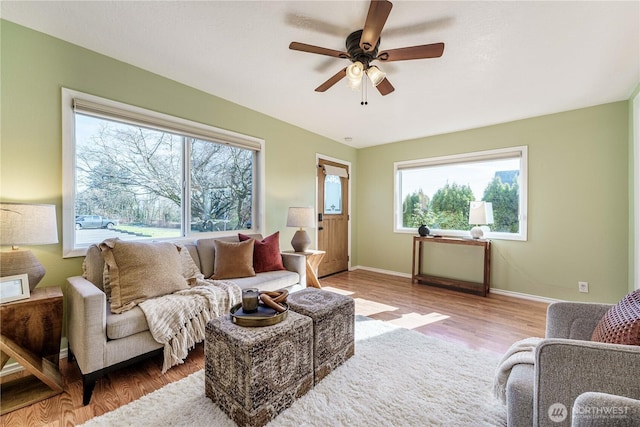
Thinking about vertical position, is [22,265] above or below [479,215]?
below

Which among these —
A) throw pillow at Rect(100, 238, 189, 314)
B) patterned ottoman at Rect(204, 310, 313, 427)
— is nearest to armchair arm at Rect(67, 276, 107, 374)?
throw pillow at Rect(100, 238, 189, 314)

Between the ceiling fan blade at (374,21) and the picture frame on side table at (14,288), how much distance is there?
2595 millimetres

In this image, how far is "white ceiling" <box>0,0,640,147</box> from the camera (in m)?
1.67

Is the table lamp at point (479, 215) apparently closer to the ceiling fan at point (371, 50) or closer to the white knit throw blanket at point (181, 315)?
the ceiling fan at point (371, 50)

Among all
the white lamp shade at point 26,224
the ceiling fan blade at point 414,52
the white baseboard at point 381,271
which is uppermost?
the ceiling fan blade at point 414,52

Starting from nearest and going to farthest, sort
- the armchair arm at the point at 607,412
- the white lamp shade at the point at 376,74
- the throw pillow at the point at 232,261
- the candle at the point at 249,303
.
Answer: the armchair arm at the point at 607,412 → the candle at the point at 249,303 → the white lamp shade at the point at 376,74 → the throw pillow at the point at 232,261

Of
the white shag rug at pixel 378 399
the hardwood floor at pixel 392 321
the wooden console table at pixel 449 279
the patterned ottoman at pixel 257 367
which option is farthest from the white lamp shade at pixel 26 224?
the wooden console table at pixel 449 279

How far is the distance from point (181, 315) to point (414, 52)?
7.88 feet

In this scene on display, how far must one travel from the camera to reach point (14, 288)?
1.59 meters

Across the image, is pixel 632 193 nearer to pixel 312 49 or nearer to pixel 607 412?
pixel 607 412

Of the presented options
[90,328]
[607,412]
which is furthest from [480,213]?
[90,328]

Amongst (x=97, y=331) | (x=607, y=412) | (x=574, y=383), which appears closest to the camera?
(x=607, y=412)

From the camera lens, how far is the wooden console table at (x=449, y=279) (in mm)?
3639

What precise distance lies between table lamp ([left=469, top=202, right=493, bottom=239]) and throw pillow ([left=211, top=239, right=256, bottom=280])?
3.09 m
